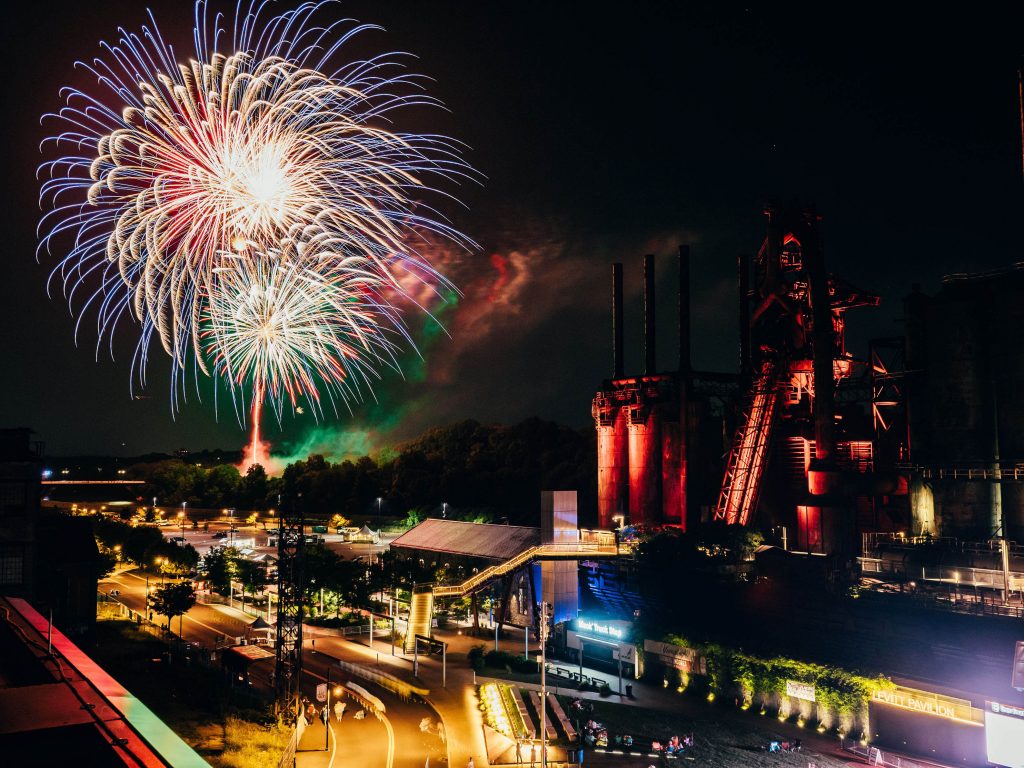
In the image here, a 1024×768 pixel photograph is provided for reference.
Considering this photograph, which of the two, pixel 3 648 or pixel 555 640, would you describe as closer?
pixel 3 648

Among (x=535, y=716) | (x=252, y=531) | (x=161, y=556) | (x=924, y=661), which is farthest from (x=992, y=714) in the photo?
(x=252, y=531)

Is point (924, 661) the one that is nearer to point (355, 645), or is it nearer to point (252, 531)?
point (355, 645)

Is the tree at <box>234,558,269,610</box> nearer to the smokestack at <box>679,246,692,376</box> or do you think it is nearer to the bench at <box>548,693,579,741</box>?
the bench at <box>548,693,579,741</box>

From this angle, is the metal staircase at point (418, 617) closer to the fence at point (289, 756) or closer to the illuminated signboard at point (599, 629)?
the illuminated signboard at point (599, 629)

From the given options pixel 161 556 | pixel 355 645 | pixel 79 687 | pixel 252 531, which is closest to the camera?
pixel 79 687

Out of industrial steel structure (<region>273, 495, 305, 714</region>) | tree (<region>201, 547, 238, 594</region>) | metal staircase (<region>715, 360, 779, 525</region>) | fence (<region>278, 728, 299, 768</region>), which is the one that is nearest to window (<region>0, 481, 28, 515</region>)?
industrial steel structure (<region>273, 495, 305, 714</region>)

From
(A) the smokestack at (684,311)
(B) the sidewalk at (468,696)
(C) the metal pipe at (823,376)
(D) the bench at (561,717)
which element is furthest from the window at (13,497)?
(C) the metal pipe at (823,376)
